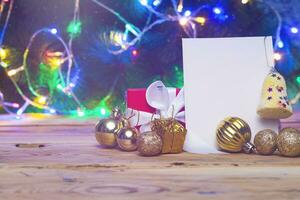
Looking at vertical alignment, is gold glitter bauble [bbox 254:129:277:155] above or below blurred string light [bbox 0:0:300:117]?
below

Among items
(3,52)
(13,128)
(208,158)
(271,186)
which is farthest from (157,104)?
(3,52)

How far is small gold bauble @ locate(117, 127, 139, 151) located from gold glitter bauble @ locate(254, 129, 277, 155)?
0.77 feet

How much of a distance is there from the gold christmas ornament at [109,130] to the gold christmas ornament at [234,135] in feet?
0.67

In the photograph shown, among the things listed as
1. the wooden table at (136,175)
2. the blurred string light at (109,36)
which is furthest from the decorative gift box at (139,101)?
the blurred string light at (109,36)

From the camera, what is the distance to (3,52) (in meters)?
1.54

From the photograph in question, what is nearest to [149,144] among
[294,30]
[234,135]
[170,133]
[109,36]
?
[170,133]

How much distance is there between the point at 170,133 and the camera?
2.40 ft

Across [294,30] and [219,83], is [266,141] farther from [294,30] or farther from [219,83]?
[294,30]

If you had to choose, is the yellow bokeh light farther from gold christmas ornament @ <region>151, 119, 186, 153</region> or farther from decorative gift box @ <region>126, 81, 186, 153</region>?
gold christmas ornament @ <region>151, 119, 186, 153</region>

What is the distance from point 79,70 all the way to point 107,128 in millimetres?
787

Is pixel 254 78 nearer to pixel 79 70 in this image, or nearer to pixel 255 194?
pixel 255 194

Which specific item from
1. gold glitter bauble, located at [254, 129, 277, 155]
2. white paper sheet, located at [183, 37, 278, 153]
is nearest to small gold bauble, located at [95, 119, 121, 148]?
white paper sheet, located at [183, 37, 278, 153]

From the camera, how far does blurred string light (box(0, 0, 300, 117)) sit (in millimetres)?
1475

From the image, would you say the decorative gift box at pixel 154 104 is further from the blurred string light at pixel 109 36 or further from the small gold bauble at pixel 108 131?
the blurred string light at pixel 109 36
